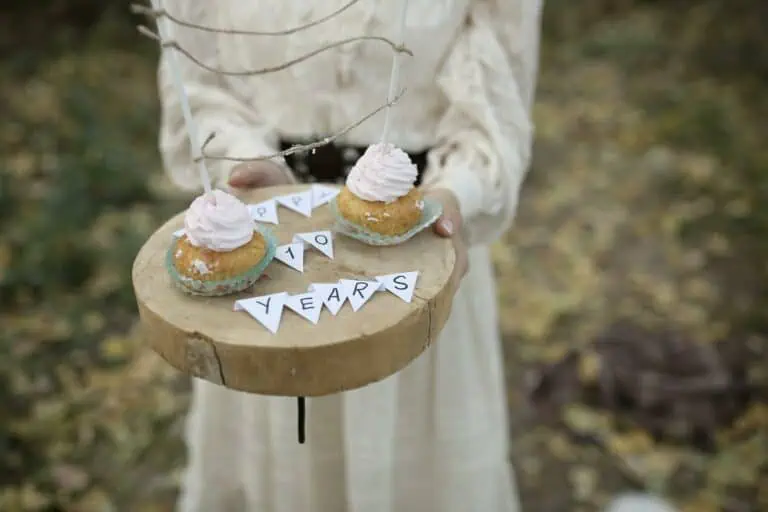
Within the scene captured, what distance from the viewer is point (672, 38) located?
3219 mm

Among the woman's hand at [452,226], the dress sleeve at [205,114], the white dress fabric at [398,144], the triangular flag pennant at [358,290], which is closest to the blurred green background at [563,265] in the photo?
the white dress fabric at [398,144]

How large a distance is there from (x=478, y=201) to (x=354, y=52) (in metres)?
0.21

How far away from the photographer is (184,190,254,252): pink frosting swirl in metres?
0.69

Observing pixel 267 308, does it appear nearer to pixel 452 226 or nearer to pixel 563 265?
pixel 452 226

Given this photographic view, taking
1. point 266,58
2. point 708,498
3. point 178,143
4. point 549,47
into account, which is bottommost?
point 708,498

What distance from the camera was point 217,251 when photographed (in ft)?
2.25

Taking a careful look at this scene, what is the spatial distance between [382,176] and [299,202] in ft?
0.33

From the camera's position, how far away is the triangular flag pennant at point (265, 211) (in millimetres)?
790

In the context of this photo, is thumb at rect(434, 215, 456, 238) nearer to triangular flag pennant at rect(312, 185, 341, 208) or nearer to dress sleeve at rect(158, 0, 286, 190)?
triangular flag pennant at rect(312, 185, 341, 208)

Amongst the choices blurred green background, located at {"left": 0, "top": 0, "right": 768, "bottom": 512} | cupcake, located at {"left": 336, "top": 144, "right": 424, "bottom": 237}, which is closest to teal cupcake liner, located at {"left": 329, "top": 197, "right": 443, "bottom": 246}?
cupcake, located at {"left": 336, "top": 144, "right": 424, "bottom": 237}

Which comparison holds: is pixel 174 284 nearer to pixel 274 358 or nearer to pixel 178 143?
pixel 274 358

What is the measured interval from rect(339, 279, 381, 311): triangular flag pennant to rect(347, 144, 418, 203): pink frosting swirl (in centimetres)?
9

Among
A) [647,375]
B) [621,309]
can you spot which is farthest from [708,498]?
[621,309]

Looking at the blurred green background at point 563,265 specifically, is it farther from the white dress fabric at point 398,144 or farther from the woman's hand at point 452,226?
the woman's hand at point 452,226
